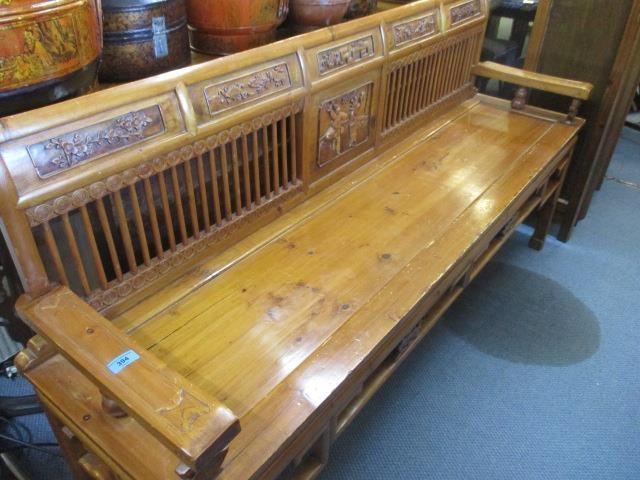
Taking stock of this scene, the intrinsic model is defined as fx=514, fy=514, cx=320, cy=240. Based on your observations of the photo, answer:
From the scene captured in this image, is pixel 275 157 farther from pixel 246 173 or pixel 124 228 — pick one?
pixel 124 228

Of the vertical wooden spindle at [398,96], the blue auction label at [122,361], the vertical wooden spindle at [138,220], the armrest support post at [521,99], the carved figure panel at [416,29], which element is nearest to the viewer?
the blue auction label at [122,361]

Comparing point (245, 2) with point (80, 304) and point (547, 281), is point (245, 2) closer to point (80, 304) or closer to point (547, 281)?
point (80, 304)

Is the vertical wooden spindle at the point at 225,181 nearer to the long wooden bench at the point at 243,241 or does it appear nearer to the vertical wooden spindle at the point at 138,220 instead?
the long wooden bench at the point at 243,241

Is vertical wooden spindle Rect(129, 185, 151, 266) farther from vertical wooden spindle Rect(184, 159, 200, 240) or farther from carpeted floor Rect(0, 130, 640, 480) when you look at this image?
carpeted floor Rect(0, 130, 640, 480)

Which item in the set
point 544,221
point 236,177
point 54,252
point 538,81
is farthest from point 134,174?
point 544,221

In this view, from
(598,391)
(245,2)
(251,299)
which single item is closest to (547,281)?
(598,391)

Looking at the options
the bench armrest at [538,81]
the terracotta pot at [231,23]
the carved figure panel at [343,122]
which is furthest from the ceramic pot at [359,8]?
the bench armrest at [538,81]

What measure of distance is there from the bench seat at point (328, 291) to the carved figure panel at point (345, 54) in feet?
1.32

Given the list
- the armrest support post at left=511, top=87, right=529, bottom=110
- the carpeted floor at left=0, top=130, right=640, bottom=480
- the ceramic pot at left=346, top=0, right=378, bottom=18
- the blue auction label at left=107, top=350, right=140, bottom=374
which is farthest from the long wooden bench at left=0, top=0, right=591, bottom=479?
the armrest support post at left=511, top=87, right=529, bottom=110

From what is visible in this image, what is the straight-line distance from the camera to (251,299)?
1276mm

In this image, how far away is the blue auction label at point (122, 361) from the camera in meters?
0.85

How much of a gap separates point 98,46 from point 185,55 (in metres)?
0.33

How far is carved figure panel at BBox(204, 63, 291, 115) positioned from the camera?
3.89 feet

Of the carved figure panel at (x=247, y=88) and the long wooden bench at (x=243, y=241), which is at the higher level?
the carved figure panel at (x=247, y=88)
